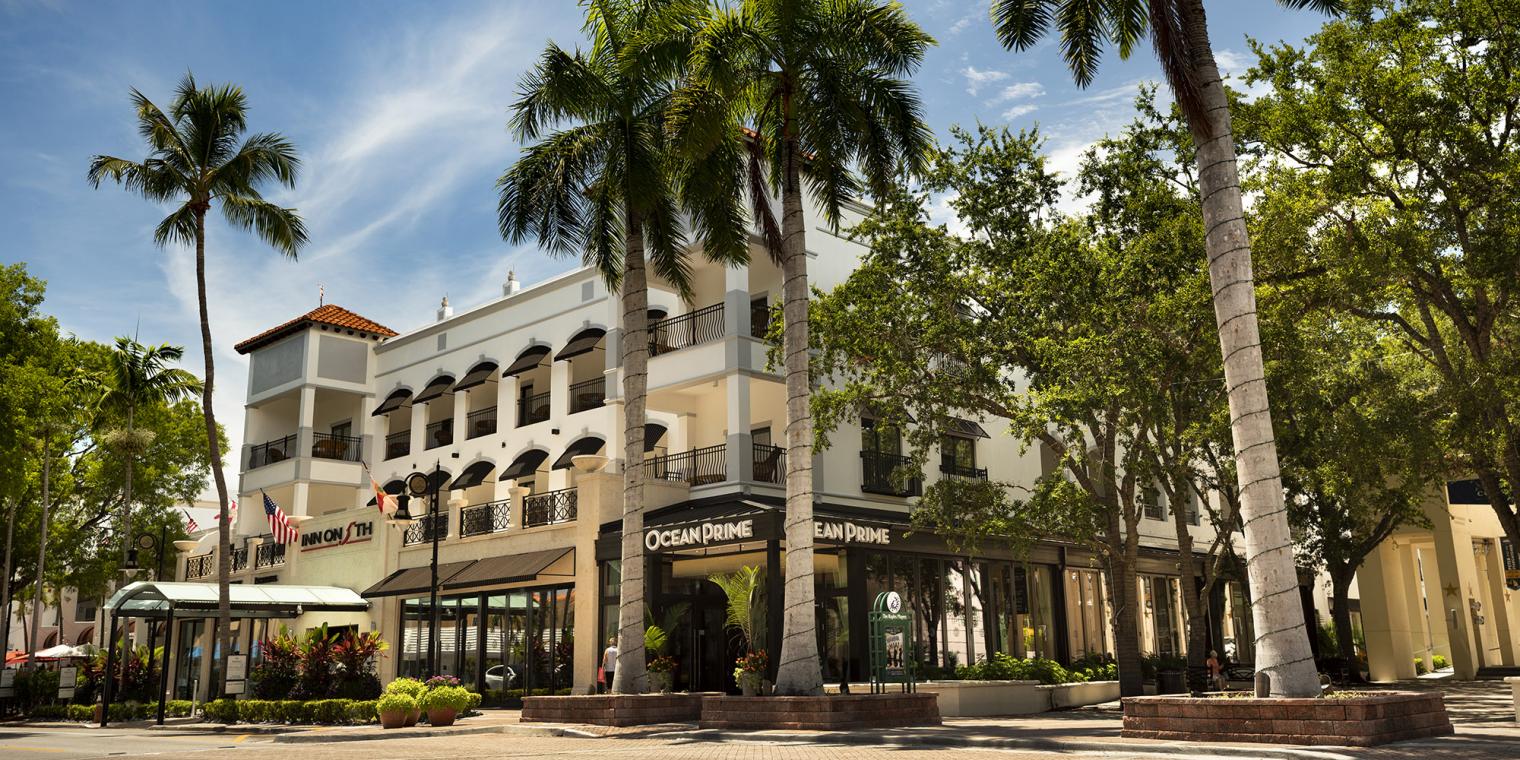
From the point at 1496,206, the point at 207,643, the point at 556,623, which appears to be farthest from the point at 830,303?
the point at 207,643

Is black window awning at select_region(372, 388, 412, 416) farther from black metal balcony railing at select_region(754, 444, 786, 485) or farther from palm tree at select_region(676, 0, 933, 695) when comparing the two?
palm tree at select_region(676, 0, 933, 695)

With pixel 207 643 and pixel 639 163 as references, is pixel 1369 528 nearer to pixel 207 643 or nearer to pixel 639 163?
pixel 639 163

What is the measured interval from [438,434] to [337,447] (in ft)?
19.0

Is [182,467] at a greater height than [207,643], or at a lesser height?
greater

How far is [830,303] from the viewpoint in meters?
24.6

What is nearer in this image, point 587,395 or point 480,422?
point 587,395

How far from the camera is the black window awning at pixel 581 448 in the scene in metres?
31.0

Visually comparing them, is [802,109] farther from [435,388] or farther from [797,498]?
[435,388]

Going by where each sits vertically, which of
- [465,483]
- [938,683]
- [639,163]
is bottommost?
[938,683]

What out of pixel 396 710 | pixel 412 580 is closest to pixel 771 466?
pixel 396 710

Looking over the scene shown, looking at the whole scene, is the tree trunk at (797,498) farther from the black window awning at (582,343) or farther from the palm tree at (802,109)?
the black window awning at (582,343)

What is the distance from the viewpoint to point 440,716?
886 inches

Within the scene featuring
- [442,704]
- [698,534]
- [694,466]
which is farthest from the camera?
[694,466]

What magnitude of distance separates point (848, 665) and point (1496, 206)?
14.6 metres
